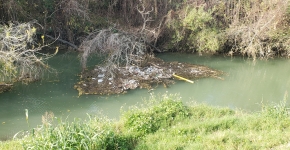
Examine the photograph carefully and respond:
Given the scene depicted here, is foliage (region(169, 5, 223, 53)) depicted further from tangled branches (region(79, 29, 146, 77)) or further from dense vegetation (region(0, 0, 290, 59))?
tangled branches (region(79, 29, 146, 77))

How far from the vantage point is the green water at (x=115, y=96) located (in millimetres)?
7277

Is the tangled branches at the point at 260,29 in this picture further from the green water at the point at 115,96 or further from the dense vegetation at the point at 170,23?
the green water at the point at 115,96

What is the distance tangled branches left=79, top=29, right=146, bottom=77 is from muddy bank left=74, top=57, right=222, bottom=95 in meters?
0.32

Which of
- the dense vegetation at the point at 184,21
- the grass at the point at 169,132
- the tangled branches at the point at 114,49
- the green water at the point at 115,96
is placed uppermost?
the dense vegetation at the point at 184,21

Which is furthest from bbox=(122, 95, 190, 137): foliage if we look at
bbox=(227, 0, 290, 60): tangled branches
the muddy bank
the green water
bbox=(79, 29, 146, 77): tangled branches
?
bbox=(227, 0, 290, 60): tangled branches

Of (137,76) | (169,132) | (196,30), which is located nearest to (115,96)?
(137,76)

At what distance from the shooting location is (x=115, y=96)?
8.31m

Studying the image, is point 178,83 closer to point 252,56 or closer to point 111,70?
point 111,70

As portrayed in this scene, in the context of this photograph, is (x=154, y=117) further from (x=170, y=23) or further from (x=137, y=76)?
(x=170, y=23)

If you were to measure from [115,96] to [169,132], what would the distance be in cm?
382

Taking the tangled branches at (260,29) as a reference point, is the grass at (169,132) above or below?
below

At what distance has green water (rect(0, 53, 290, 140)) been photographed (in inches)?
287

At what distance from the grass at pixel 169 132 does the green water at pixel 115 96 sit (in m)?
2.17

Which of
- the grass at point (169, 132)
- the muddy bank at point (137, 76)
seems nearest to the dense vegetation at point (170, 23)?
the muddy bank at point (137, 76)
